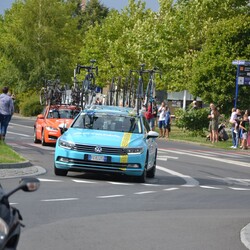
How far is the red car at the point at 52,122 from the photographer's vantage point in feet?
103

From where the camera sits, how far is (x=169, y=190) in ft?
62.2

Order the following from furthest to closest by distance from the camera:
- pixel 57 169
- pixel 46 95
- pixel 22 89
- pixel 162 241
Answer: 1. pixel 22 89
2. pixel 46 95
3. pixel 57 169
4. pixel 162 241

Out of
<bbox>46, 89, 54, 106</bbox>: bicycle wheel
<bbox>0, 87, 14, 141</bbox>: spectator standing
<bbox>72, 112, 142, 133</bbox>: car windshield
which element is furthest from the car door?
<bbox>46, 89, 54, 106</bbox>: bicycle wheel

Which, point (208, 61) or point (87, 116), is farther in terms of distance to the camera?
point (208, 61)

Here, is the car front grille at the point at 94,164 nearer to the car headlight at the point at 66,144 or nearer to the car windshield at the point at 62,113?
the car headlight at the point at 66,144

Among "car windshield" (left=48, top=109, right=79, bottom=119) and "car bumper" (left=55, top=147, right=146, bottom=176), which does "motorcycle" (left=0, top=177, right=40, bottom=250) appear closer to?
"car bumper" (left=55, top=147, right=146, bottom=176)

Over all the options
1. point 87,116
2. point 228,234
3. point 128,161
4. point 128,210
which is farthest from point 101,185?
point 228,234

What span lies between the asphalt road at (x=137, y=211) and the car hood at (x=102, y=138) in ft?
2.60

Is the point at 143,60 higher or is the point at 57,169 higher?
the point at 143,60

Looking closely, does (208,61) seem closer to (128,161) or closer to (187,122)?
(187,122)

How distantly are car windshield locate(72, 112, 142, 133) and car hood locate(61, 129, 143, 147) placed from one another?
0.40 metres

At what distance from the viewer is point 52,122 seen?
32.1 meters

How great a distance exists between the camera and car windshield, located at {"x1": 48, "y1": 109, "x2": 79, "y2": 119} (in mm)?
32969

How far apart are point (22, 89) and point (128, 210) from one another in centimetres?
7218
